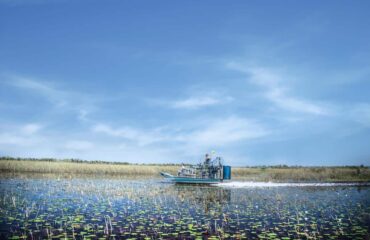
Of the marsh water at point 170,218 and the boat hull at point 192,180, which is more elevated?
the boat hull at point 192,180

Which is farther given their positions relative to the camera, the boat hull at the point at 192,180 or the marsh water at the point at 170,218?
the boat hull at the point at 192,180

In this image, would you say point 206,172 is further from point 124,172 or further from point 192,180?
point 124,172

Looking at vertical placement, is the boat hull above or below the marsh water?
above

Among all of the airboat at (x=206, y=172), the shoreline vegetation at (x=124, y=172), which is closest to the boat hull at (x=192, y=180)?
the airboat at (x=206, y=172)

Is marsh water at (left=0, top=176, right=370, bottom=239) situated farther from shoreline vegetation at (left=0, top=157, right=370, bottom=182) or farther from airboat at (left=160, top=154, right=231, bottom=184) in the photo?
shoreline vegetation at (left=0, top=157, right=370, bottom=182)

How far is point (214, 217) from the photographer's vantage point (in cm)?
2006

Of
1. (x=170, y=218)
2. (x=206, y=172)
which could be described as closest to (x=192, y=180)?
(x=206, y=172)

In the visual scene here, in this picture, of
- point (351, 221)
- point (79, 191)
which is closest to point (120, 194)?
point (79, 191)

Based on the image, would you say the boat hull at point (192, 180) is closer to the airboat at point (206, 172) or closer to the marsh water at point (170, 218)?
the airboat at point (206, 172)

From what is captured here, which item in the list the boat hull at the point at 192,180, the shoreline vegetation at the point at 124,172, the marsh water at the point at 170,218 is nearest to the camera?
the marsh water at the point at 170,218

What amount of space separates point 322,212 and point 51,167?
5196cm

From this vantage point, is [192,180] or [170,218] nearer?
[170,218]

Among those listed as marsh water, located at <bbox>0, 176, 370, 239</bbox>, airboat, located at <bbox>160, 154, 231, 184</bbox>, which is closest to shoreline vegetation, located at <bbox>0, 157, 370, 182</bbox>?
airboat, located at <bbox>160, 154, 231, 184</bbox>

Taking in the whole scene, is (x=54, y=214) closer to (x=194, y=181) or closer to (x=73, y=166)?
(x=194, y=181)
